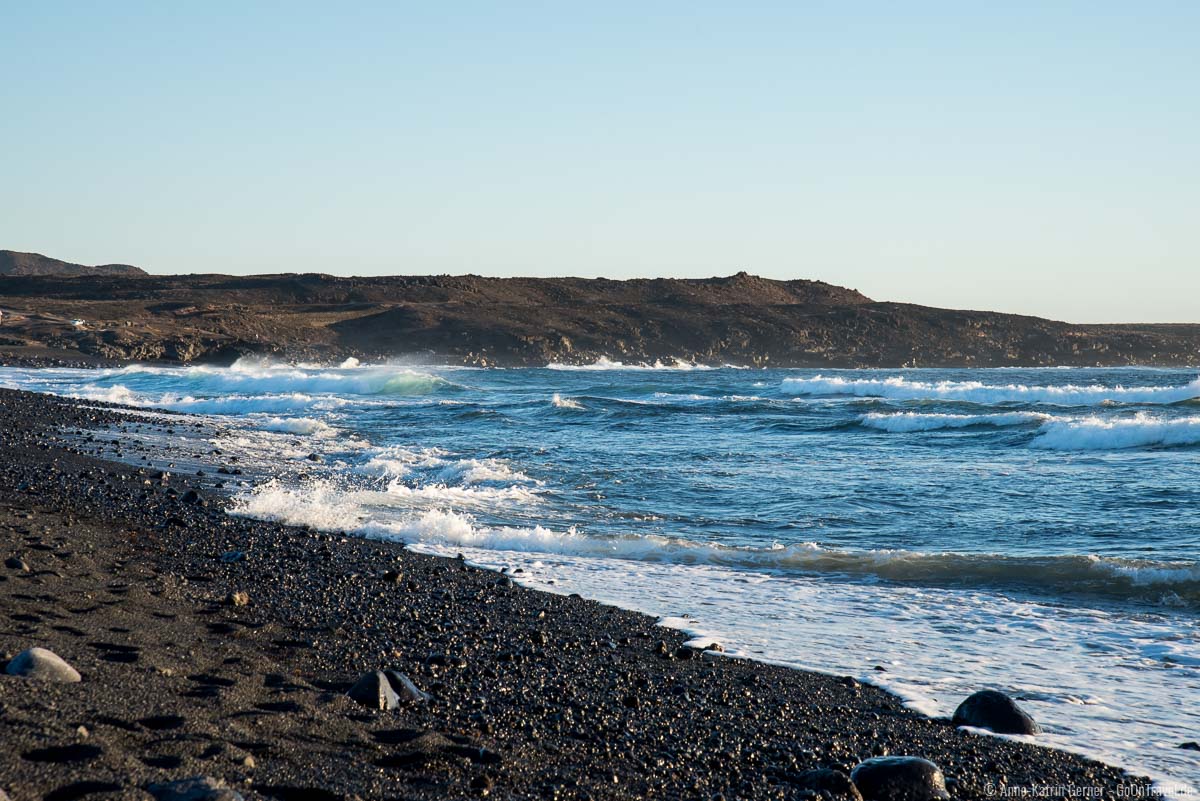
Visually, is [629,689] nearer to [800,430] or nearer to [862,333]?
[800,430]

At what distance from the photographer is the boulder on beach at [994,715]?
17.7 ft

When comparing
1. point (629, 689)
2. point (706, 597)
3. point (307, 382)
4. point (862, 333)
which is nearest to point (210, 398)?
point (307, 382)

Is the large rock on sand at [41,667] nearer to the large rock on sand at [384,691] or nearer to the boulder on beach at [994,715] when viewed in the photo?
the large rock on sand at [384,691]

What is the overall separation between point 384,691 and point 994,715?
3.21 meters

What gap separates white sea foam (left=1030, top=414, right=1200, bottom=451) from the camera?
23.9 meters

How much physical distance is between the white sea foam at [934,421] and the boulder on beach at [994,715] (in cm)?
2354

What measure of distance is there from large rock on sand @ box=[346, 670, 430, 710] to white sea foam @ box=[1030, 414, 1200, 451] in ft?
71.0

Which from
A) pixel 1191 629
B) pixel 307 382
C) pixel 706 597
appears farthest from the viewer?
pixel 307 382

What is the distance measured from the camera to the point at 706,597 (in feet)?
28.2

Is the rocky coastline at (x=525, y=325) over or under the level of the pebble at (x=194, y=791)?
over

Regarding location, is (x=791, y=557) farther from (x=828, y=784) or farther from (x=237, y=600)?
(x=828, y=784)

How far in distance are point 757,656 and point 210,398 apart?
33.4m

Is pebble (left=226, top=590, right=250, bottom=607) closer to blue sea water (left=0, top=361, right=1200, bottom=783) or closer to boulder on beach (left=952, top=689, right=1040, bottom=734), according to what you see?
blue sea water (left=0, top=361, right=1200, bottom=783)

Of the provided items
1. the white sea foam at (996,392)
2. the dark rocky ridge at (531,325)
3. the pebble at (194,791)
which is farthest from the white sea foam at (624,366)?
the pebble at (194,791)
